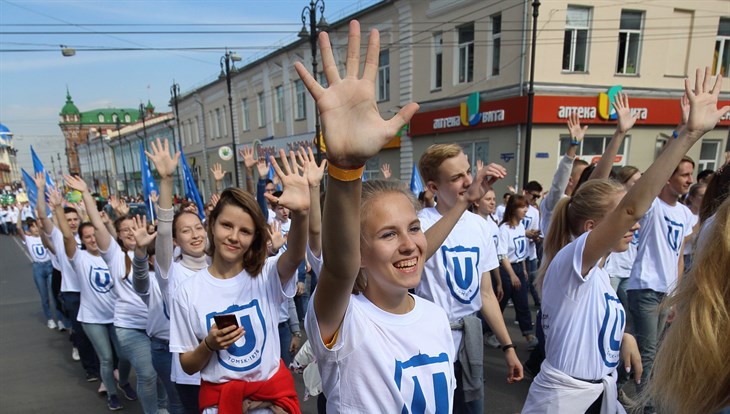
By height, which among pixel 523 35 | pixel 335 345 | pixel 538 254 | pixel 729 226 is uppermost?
pixel 523 35

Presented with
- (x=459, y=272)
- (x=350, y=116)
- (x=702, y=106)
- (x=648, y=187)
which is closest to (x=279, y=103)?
(x=459, y=272)

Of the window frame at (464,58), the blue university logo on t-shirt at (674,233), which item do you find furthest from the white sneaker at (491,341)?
the window frame at (464,58)

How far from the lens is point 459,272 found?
263 centimetres

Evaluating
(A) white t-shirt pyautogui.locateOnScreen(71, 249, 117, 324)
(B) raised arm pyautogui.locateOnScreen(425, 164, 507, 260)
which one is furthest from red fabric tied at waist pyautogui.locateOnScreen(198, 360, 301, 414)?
(A) white t-shirt pyautogui.locateOnScreen(71, 249, 117, 324)

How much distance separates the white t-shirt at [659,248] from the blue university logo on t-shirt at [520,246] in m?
1.72

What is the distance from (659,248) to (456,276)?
2.37 m

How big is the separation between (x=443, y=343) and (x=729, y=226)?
1.03m

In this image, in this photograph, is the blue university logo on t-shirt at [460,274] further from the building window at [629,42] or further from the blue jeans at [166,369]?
the building window at [629,42]

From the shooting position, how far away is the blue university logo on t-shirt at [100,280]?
394cm

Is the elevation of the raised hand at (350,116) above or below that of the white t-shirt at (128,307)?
above

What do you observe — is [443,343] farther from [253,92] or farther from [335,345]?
[253,92]

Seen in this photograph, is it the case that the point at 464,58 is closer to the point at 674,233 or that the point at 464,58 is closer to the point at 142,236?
the point at 674,233

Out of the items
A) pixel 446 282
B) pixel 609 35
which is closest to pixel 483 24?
pixel 609 35

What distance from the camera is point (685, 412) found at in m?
0.90
